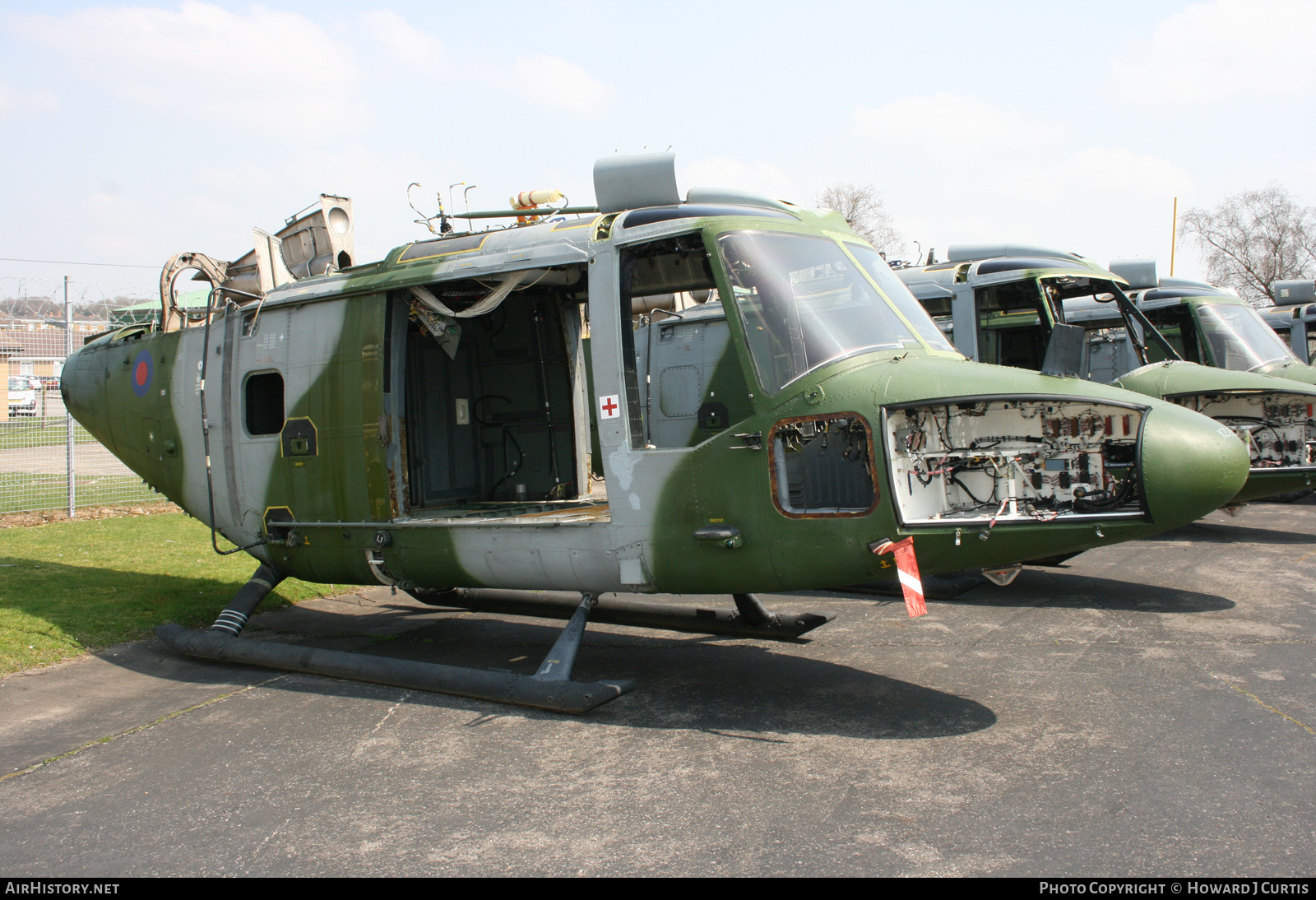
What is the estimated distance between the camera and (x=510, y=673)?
5.59 metres

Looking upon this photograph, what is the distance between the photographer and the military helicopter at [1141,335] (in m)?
9.34

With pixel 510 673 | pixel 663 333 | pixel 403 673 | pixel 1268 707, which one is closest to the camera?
pixel 1268 707

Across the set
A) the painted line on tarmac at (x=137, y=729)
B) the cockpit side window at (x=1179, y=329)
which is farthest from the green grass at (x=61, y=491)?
the cockpit side window at (x=1179, y=329)

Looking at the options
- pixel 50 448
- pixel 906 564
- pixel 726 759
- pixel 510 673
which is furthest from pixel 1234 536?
pixel 50 448

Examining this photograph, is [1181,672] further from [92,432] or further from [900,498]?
[92,432]

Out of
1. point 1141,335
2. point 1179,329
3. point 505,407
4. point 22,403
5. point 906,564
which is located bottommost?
point 906,564

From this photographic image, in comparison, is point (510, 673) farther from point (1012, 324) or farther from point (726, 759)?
point (1012, 324)

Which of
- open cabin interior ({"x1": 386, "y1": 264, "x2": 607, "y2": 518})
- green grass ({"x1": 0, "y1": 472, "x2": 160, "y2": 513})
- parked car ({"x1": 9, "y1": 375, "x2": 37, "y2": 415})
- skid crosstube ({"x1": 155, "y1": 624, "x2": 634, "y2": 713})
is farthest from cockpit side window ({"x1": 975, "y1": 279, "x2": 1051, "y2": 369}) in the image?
parked car ({"x1": 9, "y1": 375, "x2": 37, "y2": 415})

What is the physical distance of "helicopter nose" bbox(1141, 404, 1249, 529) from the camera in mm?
4281

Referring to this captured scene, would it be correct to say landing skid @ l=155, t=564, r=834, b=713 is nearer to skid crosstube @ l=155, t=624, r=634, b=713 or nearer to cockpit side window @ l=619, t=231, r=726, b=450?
skid crosstube @ l=155, t=624, r=634, b=713

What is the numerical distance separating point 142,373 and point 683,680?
5396 millimetres

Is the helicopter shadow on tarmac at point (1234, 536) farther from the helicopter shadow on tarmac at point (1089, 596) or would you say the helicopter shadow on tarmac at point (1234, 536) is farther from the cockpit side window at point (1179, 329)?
the helicopter shadow on tarmac at point (1089, 596)

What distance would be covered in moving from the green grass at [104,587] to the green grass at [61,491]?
1.47m

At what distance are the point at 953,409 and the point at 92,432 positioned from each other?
7934 mm
